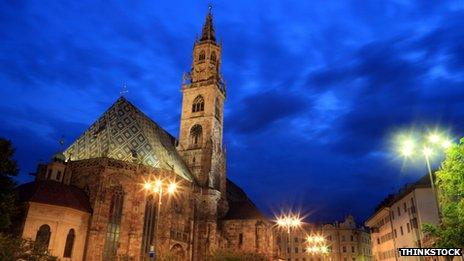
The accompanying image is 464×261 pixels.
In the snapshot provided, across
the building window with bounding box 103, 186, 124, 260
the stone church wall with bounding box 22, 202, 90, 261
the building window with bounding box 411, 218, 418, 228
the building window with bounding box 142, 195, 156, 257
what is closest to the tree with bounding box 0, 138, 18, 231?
the stone church wall with bounding box 22, 202, 90, 261

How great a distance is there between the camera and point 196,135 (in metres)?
61.3

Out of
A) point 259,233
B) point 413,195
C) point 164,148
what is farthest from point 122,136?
point 413,195

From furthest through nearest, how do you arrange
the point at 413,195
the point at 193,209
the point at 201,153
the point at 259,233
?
the point at 201,153, the point at 259,233, the point at 193,209, the point at 413,195

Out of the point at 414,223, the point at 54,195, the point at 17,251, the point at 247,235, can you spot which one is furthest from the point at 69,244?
the point at 414,223

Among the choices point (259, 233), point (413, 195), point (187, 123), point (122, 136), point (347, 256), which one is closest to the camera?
point (413, 195)

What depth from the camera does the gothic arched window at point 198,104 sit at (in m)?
63.1

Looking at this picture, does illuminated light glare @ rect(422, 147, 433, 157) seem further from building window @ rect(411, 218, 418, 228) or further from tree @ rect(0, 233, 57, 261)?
building window @ rect(411, 218, 418, 228)

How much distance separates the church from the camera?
120 feet

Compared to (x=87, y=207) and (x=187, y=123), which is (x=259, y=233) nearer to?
(x=187, y=123)

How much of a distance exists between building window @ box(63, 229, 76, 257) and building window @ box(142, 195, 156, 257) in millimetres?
8064

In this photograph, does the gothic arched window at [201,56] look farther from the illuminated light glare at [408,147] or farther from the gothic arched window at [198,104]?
the illuminated light glare at [408,147]

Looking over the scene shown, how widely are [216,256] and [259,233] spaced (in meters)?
21.6

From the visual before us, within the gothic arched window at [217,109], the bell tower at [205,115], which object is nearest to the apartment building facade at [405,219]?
the bell tower at [205,115]

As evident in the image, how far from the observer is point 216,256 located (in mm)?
34000
